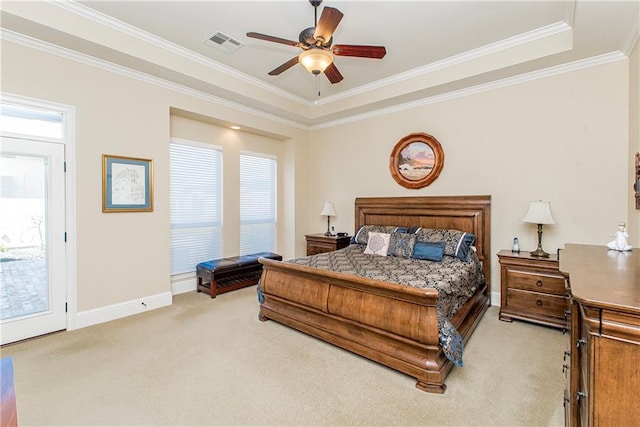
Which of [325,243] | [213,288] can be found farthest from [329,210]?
[213,288]

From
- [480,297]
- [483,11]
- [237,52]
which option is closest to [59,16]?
[237,52]

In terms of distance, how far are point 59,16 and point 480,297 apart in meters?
5.22

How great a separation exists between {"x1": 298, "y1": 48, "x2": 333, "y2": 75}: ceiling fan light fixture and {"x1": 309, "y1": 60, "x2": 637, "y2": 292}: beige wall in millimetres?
2444

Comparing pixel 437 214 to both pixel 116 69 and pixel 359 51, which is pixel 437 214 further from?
pixel 116 69

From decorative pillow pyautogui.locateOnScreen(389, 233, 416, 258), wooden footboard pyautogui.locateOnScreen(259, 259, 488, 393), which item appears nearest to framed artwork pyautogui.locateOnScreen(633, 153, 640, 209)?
wooden footboard pyautogui.locateOnScreen(259, 259, 488, 393)

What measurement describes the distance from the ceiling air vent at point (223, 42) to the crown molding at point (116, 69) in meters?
0.87

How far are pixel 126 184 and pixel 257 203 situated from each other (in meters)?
2.39

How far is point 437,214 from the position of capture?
4273 millimetres

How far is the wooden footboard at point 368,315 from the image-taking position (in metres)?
2.22

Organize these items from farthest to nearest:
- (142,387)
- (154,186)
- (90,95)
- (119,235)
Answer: (154,186) < (119,235) < (90,95) < (142,387)

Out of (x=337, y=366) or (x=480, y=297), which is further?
(x=480, y=297)

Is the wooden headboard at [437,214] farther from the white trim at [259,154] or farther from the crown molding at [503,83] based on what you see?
the white trim at [259,154]

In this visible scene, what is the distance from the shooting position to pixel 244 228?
5465mm

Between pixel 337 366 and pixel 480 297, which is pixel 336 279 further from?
pixel 480 297
